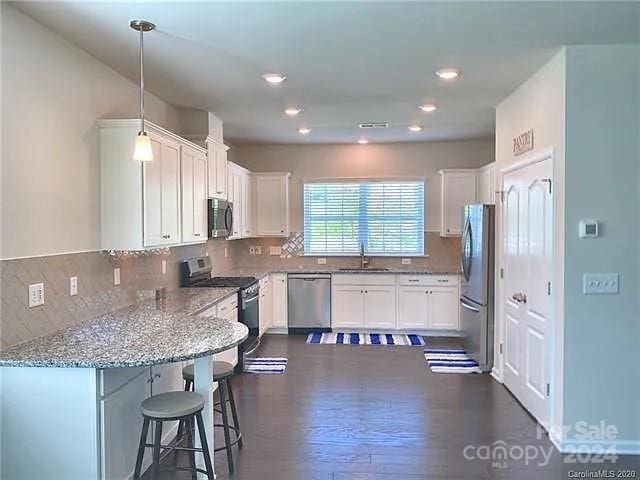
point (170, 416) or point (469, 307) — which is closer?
point (170, 416)

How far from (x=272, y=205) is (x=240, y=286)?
2.41m

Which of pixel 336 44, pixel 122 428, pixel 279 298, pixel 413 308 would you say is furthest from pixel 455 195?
pixel 122 428

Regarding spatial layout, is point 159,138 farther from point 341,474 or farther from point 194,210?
point 341,474

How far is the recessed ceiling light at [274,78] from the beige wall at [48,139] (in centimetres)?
114

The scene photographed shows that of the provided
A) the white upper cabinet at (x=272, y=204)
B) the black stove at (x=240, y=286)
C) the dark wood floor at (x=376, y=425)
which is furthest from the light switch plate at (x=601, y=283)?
the white upper cabinet at (x=272, y=204)

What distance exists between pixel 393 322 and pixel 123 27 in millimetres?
4901

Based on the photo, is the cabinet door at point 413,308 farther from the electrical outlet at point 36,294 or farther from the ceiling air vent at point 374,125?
the electrical outlet at point 36,294

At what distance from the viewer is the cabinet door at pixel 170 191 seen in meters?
3.70

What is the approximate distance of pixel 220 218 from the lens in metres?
5.11

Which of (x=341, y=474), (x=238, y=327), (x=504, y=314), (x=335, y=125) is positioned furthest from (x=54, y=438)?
(x=335, y=125)

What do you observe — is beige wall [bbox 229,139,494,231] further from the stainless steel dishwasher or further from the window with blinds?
the stainless steel dishwasher

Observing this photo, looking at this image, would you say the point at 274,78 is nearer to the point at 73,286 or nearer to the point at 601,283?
the point at 73,286

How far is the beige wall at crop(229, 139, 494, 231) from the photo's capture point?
7.00 metres

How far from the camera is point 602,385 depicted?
10.7ft
